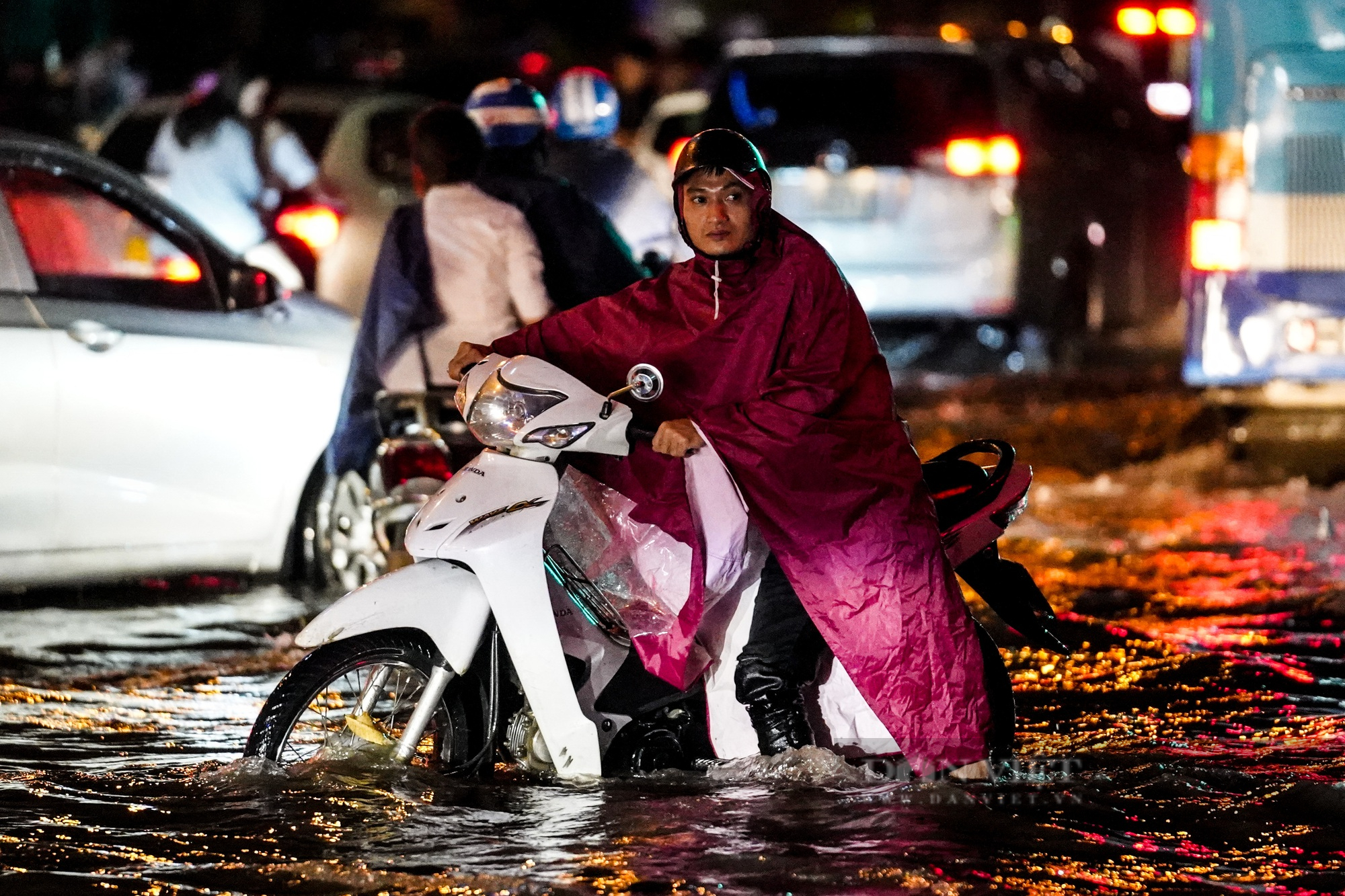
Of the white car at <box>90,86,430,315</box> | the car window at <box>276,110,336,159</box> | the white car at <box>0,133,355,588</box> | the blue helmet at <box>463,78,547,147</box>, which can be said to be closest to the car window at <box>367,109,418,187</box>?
the white car at <box>90,86,430,315</box>

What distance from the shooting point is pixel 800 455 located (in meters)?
4.87

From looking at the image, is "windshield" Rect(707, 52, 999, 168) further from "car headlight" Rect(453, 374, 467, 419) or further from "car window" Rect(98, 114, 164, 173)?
"car headlight" Rect(453, 374, 467, 419)

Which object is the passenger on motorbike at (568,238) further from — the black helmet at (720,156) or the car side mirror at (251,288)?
the black helmet at (720,156)

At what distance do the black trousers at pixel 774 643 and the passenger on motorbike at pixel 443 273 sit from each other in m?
2.06

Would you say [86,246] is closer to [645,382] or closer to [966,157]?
[645,382]

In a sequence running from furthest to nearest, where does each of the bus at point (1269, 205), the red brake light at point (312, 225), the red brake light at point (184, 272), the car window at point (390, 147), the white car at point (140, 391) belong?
the car window at point (390, 147) → the red brake light at point (312, 225) → the bus at point (1269, 205) → the red brake light at point (184, 272) → the white car at point (140, 391)

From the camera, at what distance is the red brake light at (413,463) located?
670 cm

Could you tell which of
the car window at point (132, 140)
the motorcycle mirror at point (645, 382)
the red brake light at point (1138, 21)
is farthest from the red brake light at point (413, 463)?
the red brake light at point (1138, 21)

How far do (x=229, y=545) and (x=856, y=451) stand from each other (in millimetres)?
3651

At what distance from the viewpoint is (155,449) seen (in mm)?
7578

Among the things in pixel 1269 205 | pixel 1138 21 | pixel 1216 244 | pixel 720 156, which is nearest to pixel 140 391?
pixel 720 156

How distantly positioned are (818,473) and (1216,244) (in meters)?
5.64

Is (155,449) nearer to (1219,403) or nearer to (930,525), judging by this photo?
(930,525)

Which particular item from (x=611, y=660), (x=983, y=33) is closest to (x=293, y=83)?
(x=983, y=33)
